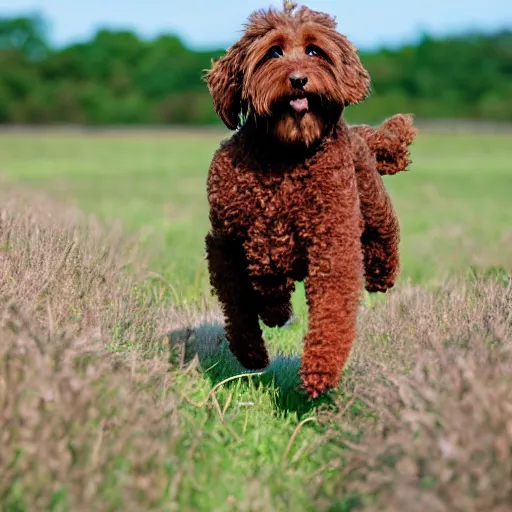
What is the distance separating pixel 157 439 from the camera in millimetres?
3414

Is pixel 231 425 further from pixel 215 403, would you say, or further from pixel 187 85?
pixel 187 85

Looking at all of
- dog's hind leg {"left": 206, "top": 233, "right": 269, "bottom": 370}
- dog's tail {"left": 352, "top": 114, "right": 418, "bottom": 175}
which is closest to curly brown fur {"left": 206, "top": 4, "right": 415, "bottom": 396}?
dog's hind leg {"left": 206, "top": 233, "right": 269, "bottom": 370}

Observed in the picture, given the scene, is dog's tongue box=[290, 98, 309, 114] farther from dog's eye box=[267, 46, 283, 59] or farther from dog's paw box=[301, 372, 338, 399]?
dog's paw box=[301, 372, 338, 399]

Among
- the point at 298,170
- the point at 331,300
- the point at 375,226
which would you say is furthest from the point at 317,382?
the point at 375,226

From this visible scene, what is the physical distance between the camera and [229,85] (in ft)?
14.9

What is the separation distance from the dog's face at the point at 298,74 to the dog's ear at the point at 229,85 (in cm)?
4

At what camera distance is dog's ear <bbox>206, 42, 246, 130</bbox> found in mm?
4477

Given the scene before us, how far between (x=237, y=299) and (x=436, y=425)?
1951mm

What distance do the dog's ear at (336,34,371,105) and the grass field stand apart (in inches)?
48.2

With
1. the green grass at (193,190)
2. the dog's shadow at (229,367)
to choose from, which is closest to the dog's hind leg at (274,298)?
the dog's shadow at (229,367)

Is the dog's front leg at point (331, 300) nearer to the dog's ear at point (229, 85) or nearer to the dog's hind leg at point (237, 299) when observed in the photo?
the dog's hind leg at point (237, 299)

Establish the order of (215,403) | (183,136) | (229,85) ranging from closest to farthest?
(215,403), (229,85), (183,136)

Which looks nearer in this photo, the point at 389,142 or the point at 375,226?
the point at 375,226

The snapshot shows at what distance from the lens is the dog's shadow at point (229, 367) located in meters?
4.66
